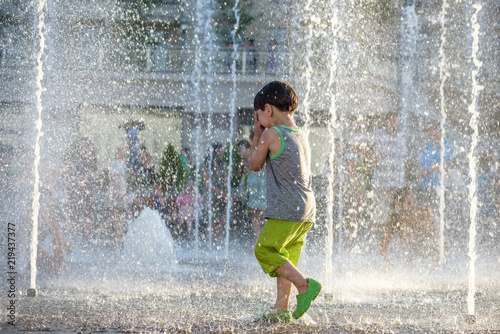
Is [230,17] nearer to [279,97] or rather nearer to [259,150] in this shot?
[279,97]

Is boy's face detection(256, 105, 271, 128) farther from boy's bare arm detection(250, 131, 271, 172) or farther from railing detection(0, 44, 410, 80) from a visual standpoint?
railing detection(0, 44, 410, 80)

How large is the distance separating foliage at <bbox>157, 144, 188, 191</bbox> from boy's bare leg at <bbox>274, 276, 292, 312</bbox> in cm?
812

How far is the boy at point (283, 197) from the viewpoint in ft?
12.2

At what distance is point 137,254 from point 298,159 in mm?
3680

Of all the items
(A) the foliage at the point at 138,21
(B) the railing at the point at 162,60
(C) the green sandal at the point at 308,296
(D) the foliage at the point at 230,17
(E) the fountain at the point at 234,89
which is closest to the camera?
(C) the green sandal at the point at 308,296

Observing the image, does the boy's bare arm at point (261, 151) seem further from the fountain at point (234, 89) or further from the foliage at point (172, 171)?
the foliage at point (172, 171)

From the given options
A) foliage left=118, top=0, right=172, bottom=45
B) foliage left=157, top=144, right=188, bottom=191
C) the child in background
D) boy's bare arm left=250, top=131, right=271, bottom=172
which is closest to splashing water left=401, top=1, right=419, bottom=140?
foliage left=118, top=0, right=172, bottom=45

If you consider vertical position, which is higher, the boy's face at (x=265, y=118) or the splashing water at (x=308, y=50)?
the splashing water at (x=308, y=50)

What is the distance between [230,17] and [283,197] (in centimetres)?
1740

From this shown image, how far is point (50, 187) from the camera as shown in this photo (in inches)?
247

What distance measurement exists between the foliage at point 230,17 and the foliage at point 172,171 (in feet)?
26.5

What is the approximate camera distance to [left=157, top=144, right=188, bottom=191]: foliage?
12.0m

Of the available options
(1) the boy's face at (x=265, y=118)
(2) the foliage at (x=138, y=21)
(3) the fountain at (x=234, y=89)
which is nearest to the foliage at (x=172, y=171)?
(3) the fountain at (x=234, y=89)

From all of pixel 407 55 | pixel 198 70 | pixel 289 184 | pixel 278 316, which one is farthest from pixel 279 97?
pixel 407 55
